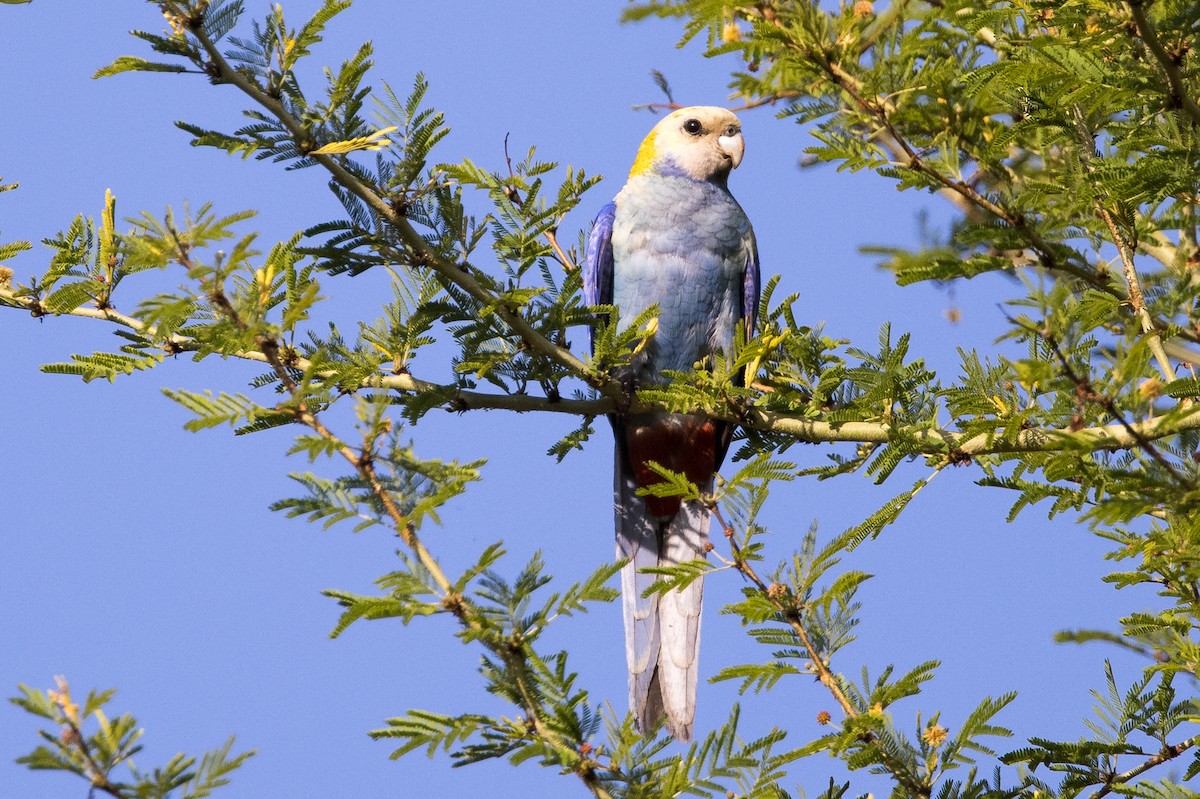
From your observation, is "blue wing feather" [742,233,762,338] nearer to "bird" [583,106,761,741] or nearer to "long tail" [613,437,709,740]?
"bird" [583,106,761,741]

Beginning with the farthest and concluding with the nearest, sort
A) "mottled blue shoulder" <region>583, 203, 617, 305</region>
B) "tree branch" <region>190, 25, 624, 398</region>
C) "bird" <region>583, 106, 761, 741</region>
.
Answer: "mottled blue shoulder" <region>583, 203, 617, 305</region>, "bird" <region>583, 106, 761, 741</region>, "tree branch" <region>190, 25, 624, 398</region>

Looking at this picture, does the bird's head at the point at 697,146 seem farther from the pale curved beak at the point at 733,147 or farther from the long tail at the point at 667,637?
the long tail at the point at 667,637

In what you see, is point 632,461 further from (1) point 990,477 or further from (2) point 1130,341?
(2) point 1130,341

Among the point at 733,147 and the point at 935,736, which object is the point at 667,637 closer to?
the point at 935,736

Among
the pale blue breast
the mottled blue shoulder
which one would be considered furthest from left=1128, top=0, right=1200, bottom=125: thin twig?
the mottled blue shoulder

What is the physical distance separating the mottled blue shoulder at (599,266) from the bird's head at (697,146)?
47cm

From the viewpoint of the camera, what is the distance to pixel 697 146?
5445mm

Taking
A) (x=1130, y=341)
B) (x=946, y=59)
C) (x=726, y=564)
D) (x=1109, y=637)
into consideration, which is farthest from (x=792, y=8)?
(x=1109, y=637)

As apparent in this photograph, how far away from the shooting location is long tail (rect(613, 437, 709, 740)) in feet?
14.9

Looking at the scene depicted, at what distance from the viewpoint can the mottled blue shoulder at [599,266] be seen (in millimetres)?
5090

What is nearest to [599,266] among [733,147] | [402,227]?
[733,147]

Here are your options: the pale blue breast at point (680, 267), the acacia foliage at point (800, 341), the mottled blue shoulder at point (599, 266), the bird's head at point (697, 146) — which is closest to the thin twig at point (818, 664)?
the acacia foliage at point (800, 341)

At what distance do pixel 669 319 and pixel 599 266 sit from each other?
17.4 inches

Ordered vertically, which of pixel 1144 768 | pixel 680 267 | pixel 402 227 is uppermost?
pixel 680 267
